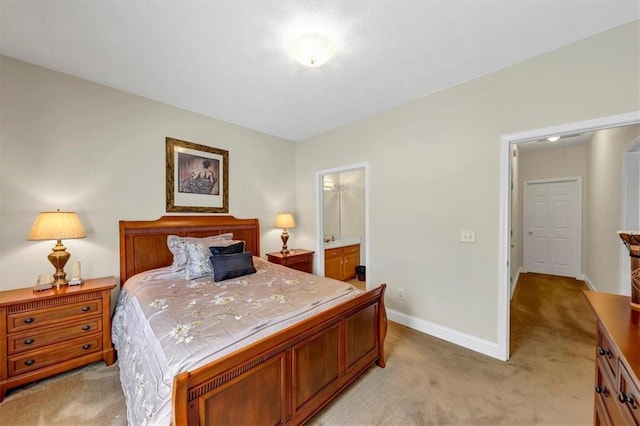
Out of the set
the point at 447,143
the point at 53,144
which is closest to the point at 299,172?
the point at 447,143

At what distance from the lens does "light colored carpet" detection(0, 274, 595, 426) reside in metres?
1.64

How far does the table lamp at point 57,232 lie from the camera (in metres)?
2.01

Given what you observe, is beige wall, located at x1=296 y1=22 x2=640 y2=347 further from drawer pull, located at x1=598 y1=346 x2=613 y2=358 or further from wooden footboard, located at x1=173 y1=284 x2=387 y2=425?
drawer pull, located at x1=598 y1=346 x2=613 y2=358

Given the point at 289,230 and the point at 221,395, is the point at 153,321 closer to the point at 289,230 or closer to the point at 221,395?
the point at 221,395

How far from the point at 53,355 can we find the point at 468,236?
3.81 meters

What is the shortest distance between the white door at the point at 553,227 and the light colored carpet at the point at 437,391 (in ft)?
10.8

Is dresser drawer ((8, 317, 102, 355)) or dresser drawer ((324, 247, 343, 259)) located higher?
dresser drawer ((324, 247, 343, 259))

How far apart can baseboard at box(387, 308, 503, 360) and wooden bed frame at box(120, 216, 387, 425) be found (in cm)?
91

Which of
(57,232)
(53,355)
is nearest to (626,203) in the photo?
(57,232)

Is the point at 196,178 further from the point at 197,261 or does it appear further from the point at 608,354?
the point at 608,354

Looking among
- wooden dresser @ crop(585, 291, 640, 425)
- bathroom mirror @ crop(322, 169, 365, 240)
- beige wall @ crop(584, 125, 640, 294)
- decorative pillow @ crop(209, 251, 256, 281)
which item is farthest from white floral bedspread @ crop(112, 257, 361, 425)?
beige wall @ crop(584, 125, 640, 294)

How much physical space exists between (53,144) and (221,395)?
2.75m

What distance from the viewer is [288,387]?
1.44 metres

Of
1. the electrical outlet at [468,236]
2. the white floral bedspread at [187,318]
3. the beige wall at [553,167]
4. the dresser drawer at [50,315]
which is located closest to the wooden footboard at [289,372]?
the white floral bedspread at [187,318]
